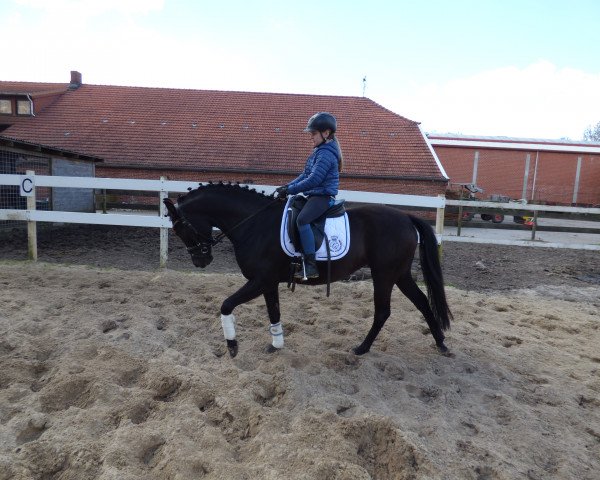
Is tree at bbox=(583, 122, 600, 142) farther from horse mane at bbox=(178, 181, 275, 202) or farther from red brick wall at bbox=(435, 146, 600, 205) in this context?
horse mane at bbox=(178, 181, 275, 202)

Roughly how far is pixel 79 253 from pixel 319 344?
21.5 feet

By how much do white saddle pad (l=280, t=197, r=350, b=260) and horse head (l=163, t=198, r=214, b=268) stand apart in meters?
0.84

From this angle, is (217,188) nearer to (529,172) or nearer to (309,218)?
(309,218)

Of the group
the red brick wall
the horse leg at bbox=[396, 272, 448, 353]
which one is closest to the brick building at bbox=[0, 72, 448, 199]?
the red brick wall

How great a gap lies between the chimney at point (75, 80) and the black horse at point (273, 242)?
78.4 ft

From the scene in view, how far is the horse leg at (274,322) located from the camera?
14.0ft

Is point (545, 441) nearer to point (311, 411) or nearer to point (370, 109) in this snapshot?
point (311, 411)

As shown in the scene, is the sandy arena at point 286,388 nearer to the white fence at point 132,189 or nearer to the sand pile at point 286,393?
the sand pile at point 286,393

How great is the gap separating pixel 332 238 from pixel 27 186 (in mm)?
6740

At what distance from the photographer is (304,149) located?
19.1 meters

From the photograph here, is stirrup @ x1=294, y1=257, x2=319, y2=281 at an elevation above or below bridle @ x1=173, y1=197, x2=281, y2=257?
below

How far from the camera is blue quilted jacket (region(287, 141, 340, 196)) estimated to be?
13.5 ft

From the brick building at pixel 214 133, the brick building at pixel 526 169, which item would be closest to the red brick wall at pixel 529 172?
the brick building at pixel 526 169

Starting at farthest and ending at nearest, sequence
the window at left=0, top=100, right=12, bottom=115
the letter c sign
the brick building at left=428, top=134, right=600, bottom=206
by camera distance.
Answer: the brick building at left=428, top=134, right=600, bottom=206, the window at left=0, top=100, right=12, bottom=115, the letter c sign
